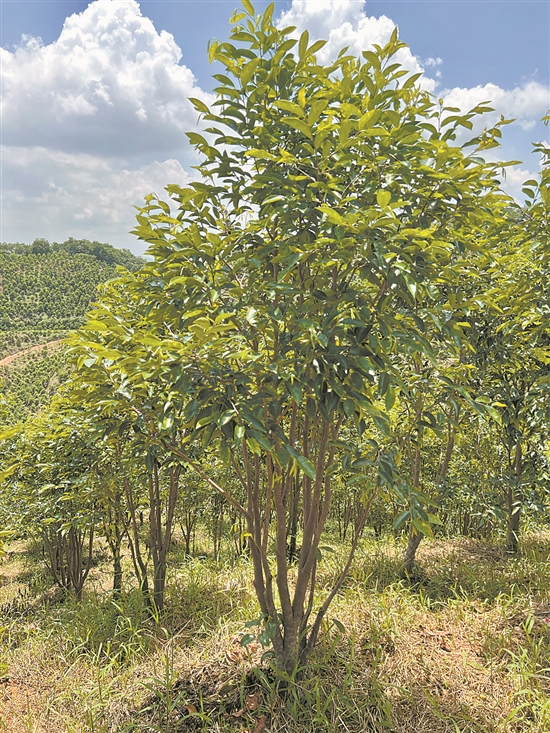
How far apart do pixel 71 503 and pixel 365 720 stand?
157 inches

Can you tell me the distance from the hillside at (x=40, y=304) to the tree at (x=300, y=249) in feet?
124

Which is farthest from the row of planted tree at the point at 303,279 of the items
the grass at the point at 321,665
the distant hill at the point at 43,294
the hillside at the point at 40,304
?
the distant hill at the point at 43,294

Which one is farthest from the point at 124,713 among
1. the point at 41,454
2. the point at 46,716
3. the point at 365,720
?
the point at 41,454

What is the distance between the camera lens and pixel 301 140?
2.05m

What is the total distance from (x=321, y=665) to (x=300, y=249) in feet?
7.19

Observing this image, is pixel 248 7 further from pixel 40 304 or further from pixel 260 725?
pixel 40 304

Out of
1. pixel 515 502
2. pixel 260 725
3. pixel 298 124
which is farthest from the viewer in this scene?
pixel 515 502

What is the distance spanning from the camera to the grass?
2.24 meters

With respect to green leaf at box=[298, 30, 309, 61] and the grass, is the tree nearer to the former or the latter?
green leaf at box=[298, 30, 309, 61]

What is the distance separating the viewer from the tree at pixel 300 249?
1682mm

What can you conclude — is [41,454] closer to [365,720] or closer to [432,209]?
[365,720]

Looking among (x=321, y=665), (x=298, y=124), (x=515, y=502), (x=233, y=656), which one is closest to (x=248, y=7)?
(x=298, y=124)

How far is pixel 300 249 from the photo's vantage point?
1.88 meters

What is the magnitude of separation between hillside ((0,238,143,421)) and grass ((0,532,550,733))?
3618 centimetres
